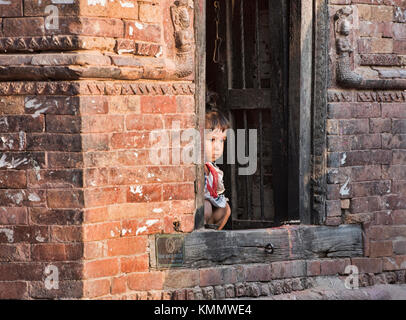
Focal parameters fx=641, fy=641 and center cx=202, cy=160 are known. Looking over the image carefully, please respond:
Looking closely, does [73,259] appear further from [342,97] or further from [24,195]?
[342,97]

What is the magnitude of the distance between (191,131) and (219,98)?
1.55m

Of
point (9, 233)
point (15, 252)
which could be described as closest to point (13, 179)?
point (9, 233)

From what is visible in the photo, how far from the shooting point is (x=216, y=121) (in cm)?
566

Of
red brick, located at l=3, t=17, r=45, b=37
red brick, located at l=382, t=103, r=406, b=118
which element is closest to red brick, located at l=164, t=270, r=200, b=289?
red brick, located at l=3, t=17, r=45, b=37

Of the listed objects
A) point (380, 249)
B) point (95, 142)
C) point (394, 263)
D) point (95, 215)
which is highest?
point (95, 142)

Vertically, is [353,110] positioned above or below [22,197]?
above

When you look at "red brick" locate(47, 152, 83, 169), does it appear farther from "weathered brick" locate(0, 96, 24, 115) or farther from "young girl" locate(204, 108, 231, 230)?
"young girl" locate(204, 108, 231, 230)

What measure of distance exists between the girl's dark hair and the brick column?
1404 millimetres

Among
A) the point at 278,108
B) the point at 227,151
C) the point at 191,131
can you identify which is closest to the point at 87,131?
the point at 191,131

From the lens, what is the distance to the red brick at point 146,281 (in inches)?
172

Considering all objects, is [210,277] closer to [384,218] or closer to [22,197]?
[22,197]

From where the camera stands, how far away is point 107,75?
4.12 metres

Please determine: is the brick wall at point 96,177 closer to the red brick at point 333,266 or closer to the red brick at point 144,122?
the red brick at point 144,122

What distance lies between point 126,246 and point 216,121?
5.74 feet
